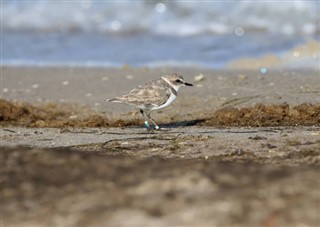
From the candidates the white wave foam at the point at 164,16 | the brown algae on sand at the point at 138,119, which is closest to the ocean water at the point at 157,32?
the white wave foam at the point at 164,16

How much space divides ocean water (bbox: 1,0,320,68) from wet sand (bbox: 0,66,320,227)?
164 cm

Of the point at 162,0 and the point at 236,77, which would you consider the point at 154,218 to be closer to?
the point at 236,77

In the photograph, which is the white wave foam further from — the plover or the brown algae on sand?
the plover

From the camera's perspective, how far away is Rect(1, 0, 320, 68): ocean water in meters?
14.4

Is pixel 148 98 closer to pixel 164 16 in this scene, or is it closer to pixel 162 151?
pixel 162 151

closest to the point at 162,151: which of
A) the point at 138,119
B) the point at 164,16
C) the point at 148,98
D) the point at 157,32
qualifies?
the point at 148,98

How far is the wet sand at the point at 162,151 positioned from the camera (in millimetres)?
4008

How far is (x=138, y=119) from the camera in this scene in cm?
961

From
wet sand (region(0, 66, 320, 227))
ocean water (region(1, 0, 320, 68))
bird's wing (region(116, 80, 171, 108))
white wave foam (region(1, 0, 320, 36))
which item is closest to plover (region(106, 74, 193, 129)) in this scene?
bird's wing (region(116, 80, 171, 108))

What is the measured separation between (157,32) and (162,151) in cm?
1159

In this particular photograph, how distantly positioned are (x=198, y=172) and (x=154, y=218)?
19.6 inches

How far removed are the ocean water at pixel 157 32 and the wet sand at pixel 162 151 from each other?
1645 millimetres

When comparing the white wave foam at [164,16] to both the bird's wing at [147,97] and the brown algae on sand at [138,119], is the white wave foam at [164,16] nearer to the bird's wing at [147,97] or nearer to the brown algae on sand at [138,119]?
the brown algae on sand at [138,119]

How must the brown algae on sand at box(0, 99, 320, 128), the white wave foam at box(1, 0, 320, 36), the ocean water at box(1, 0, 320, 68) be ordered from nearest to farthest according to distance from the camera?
1. the brown algae on sand at box(0, 99, 320, 128)
2. the ocean water at box(1, 0, 320, 68)
3. the white wave foam at box(1, 0, 320, 36)
